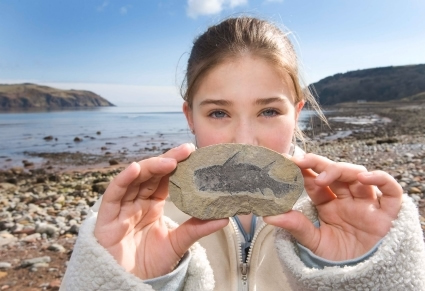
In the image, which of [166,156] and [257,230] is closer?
[166,156]

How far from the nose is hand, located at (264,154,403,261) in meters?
0.46

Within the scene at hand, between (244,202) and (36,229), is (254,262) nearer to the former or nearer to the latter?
(244,202)

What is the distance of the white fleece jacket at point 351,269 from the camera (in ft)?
5.85

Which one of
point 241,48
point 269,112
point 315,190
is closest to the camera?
point 315,190

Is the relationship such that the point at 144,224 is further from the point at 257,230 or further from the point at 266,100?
the point at 266,100

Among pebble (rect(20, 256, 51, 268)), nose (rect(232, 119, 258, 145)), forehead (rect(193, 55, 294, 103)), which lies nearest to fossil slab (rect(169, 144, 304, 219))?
nose (rect(232, 119, 258, 145))

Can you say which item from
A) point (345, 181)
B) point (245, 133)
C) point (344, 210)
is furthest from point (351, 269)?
point (245, 133)

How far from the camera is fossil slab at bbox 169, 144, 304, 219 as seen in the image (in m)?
1.90

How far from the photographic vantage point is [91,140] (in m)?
20.4

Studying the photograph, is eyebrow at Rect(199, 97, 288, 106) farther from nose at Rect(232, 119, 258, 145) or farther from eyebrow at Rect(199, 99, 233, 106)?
nose at Rect(232, 119, 258, 145)

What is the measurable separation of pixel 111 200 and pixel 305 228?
1.03 metres

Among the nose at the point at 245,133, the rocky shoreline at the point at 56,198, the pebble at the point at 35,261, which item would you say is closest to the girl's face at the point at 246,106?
the nose at the point at 245,133

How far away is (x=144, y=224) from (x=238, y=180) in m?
0.62

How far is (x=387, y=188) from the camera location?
179cm
